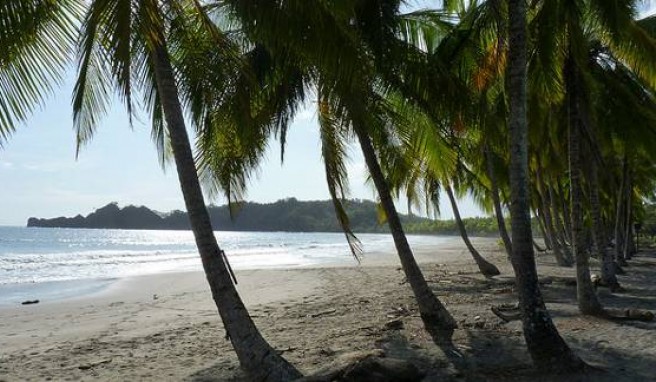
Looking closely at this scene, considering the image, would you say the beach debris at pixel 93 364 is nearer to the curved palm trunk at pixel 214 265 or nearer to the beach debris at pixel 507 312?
the curved palm trunk at pixel 214 265

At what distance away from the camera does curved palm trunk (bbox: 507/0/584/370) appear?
6.39 metres

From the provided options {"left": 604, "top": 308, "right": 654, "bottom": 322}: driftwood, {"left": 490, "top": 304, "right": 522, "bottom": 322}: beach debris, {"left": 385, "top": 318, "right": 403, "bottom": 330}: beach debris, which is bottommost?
{"left": 385, "top": 318, "right": 403, "bottom": 330}: beach debris

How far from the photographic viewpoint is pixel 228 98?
25.4 feet

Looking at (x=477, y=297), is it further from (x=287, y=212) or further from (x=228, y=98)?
(x=287, y=212)

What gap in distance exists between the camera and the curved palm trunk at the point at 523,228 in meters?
6.39

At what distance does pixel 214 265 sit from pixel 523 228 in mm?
A: 3441

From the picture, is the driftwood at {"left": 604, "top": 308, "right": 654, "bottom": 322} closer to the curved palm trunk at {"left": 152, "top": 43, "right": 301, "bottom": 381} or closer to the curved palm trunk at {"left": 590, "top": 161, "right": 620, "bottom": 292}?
the curved palm trunk at {"left": 590, "top": 161, "right": 620, "bottom": 292}

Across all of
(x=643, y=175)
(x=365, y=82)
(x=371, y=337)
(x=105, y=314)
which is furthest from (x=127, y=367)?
(x=643, y=175)

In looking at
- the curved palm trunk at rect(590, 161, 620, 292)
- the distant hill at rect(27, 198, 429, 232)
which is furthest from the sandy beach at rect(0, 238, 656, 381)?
the distant hill at rect(27, 198, 429, 232)

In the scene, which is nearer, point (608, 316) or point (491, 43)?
point (608, 316)

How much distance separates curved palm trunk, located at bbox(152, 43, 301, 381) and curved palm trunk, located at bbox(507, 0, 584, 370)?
267 centimetres

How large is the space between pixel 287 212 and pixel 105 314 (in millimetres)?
112603

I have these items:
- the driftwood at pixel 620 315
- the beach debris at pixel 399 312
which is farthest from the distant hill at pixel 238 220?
the driftwood at pixel 620 315

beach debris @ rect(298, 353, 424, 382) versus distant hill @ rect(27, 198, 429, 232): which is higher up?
distant hill @ rect(27, 198, 429, 232)
